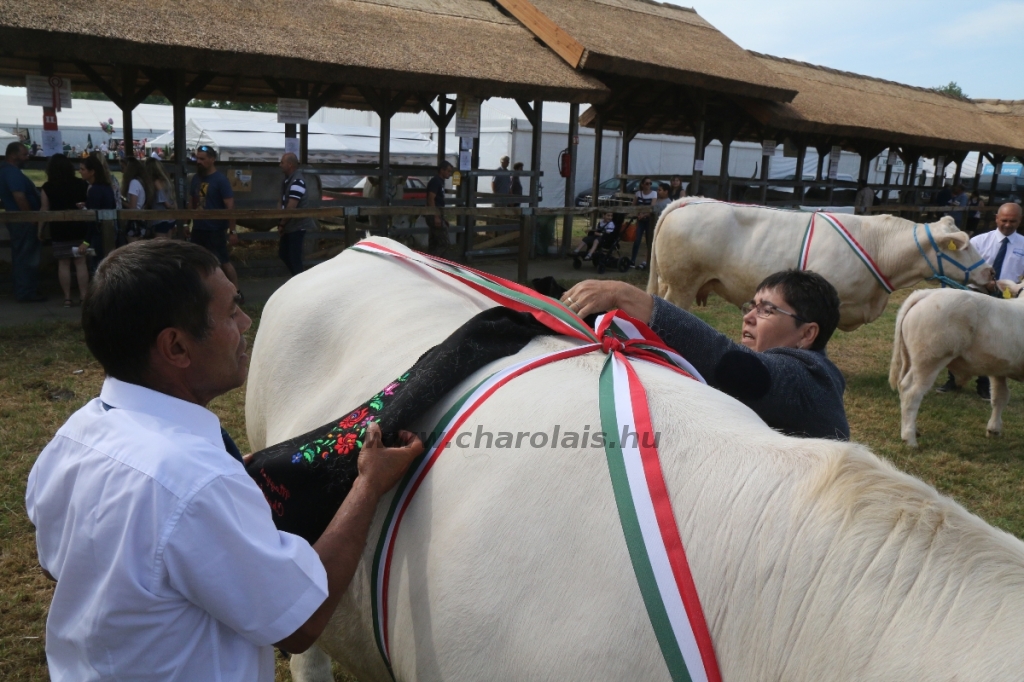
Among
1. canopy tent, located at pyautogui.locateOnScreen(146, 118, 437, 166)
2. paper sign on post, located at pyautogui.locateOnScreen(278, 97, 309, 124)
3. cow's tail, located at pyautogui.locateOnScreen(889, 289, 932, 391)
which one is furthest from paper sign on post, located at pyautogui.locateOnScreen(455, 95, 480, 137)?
canopy tent, located at pyautogui.locateOnScreen(146, 118, 437, 166)

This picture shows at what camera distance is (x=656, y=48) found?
12.6 metres

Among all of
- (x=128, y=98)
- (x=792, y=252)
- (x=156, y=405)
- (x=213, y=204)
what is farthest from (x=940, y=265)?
(x=128, y=98)

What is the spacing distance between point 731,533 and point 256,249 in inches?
480

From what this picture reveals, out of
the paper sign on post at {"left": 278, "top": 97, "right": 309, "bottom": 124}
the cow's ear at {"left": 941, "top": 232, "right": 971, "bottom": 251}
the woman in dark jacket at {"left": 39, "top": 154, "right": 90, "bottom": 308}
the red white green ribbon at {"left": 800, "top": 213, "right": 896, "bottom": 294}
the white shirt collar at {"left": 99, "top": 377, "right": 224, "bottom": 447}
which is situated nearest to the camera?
the white shirt collar at {"left": 99, "top": 377, "right": 224, "bottom": 447}

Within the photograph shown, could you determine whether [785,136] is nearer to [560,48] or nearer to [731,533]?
[560,48]

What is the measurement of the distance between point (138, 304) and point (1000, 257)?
310 inches

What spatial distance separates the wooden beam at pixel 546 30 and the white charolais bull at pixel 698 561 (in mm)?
10513

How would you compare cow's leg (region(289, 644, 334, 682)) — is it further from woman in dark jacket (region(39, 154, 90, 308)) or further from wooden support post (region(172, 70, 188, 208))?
wooden support post (region(172, 70, 188, 208))

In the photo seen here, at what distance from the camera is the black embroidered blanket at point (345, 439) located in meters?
1.54

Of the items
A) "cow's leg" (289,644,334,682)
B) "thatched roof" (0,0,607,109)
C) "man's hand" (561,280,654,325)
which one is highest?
"thatched roof" (0,0,607,109)

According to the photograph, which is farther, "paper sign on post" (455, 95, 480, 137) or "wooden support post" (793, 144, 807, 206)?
"wooden support post" (793, 144, 807, 206)

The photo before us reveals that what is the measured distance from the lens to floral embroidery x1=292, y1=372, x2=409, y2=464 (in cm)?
155

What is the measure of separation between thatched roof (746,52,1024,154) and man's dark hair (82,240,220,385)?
544 inches

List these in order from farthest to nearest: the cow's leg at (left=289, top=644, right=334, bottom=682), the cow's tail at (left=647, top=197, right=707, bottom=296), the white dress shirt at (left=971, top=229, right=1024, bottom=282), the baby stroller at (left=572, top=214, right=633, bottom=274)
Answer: the baby stroller at (left=572, top=214, right=633, bottom=274)
the cow's tail at (left=647, top=197, right=707, bottom=296)
the white dress shirt at (left=971, top=229, right=1024, bottom=282)
the cow's leg at (left=289, top=644, right=334, bottom=682)
